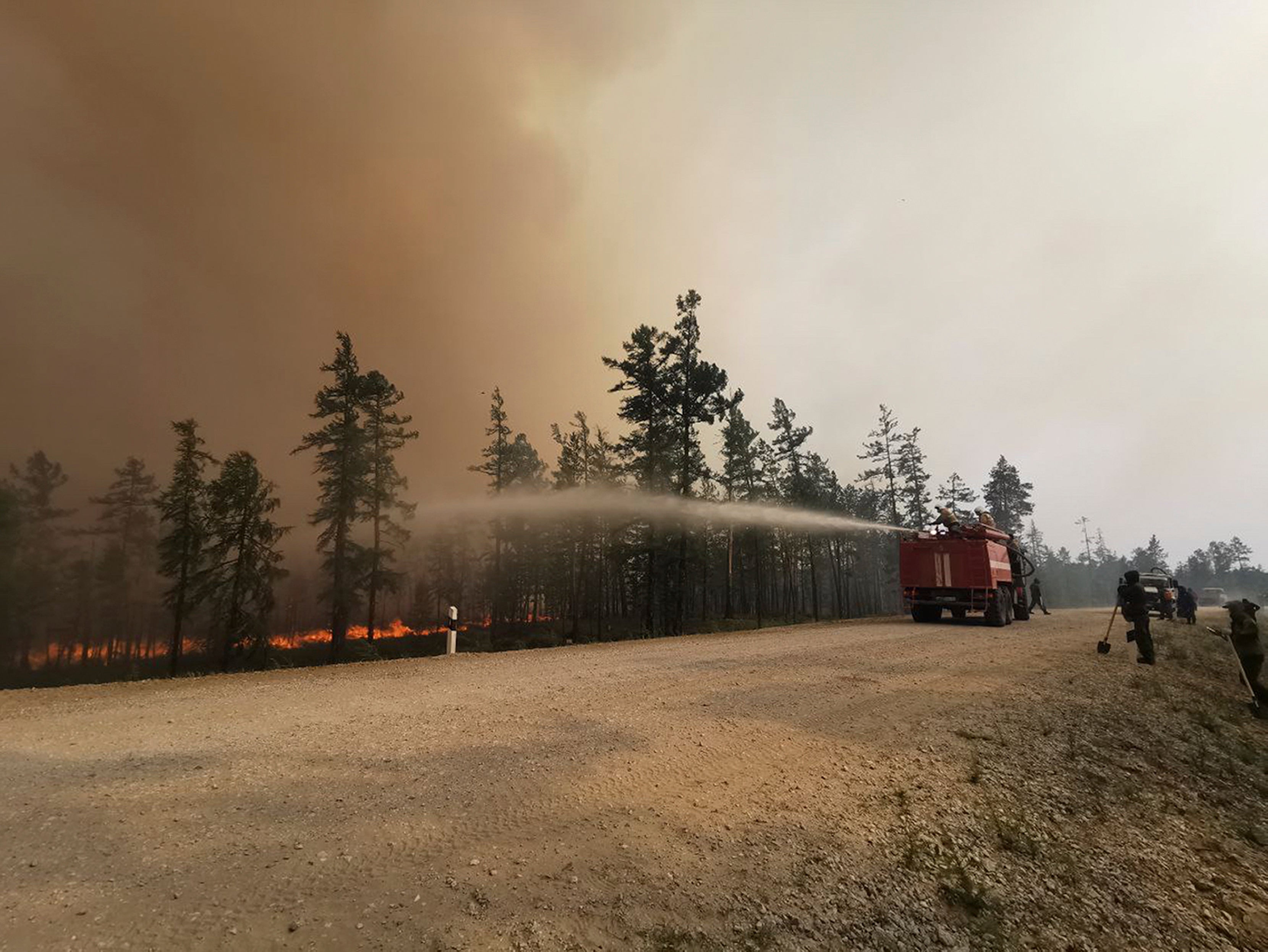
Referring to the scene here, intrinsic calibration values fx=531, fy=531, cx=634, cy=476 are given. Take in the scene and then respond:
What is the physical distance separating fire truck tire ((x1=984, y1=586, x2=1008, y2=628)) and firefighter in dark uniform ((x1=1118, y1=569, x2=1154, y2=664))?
24.4 ft

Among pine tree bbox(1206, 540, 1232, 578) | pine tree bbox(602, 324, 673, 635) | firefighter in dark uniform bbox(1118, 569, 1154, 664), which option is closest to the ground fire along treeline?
pine tree bbox(602, 324, 673, 635)

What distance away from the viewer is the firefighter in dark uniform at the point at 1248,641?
9797 mm

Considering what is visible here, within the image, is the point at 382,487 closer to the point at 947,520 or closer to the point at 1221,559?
the point at 947,520

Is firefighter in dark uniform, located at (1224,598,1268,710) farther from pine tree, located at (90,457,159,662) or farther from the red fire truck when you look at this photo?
pine tree, located at (90,457,159,662)

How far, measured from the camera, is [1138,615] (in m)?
11.8

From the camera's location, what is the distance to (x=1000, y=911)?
3.83 m

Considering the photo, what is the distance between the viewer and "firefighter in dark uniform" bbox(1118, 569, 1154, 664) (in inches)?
458

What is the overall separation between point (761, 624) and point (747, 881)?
1462 inches

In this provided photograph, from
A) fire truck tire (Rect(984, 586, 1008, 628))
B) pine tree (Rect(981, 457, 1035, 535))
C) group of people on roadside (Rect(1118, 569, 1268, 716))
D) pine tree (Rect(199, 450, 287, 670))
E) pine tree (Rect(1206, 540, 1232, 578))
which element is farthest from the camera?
pine tree (Rect(1206, 540, 1232, 578))

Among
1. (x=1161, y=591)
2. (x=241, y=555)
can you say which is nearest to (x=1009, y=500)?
(x=1161, y=591)

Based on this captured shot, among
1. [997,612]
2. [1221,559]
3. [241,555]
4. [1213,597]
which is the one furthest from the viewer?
[1221,559]

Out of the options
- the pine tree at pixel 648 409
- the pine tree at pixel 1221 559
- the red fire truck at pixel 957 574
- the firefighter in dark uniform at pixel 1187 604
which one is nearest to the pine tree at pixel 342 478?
the pine tree at pixel 648 409

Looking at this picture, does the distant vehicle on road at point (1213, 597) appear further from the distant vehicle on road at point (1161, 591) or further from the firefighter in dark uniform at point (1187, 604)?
the firefighter in dark uniform at point (1187, 604)

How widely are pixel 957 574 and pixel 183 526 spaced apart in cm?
4096
